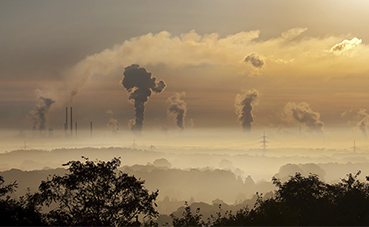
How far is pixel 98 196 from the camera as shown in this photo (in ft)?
152

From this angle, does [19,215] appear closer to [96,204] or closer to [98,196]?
[96,204]

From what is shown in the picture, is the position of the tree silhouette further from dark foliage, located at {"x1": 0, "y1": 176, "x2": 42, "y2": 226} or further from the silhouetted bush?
the silhouetted bush

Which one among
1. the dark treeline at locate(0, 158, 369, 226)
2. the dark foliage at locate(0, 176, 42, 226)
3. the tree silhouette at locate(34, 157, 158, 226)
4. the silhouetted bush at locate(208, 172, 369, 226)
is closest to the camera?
the dark foliage at locate(0, 176, 42, 226)

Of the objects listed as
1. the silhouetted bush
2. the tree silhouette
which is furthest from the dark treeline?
the silhouetted bush

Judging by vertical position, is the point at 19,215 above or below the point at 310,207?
above

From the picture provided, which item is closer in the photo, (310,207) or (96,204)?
(96,204)

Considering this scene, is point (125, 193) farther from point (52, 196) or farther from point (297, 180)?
point (297, 180)

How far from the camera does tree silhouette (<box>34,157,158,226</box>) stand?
45.6 metres

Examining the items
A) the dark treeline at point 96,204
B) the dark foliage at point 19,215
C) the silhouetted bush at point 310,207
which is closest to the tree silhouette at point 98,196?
the dark treeline at point 96,204

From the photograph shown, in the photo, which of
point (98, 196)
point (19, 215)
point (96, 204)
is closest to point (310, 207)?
point (98, 196)

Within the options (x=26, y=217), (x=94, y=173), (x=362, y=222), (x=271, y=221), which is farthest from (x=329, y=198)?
(x=26, y=217)

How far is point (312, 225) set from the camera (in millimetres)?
53969

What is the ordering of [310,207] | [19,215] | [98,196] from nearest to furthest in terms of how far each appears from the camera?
[19,215]
[98,196]
[310,207]

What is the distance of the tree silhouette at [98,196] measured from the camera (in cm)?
4559
